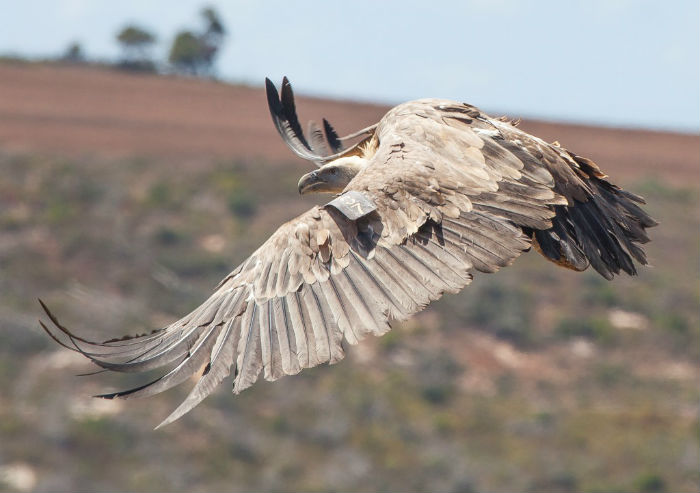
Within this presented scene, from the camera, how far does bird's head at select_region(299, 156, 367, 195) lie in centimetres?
896

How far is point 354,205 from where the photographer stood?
705 cm

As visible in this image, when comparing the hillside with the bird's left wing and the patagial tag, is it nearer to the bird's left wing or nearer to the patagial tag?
the bird's left wing

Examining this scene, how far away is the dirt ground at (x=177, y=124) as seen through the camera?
117ft

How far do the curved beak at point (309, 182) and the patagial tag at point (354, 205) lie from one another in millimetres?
1914

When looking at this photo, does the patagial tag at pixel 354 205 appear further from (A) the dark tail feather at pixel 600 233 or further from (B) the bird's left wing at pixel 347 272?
(A) the dark tail feather at pixel 600 233

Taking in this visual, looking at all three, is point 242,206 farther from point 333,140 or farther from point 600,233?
point 600,233

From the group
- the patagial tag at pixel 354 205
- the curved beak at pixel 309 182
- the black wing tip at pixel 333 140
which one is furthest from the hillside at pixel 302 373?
the patagial tag at pixel 354 205

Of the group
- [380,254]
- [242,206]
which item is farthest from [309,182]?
[242,206]

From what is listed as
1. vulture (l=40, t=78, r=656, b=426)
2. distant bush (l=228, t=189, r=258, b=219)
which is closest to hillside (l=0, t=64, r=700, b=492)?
distant bush (l=228, t=189, r=258, b=219)

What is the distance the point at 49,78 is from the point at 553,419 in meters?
21.4

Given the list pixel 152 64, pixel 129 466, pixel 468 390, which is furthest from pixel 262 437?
pixel 152 64

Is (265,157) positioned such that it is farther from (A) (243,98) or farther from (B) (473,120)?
(B) (473,120)

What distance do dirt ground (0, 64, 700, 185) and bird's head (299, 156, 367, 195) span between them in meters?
25.9

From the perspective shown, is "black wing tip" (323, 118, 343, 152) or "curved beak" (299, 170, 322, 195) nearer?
"curved beak" (299, 170, 322, 195)
